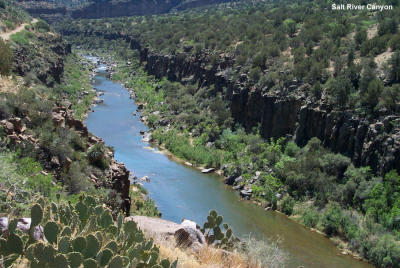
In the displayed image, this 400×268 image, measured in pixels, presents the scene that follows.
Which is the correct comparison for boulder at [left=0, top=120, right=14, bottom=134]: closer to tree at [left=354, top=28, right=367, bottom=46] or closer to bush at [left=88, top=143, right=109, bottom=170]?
bush at [left=88, top=143, right=109, bottom=170]

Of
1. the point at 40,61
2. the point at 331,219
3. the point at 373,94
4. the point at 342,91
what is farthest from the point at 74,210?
the point at 40,61

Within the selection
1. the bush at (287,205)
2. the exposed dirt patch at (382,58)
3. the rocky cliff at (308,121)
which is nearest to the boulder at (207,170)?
the rocky cliff at (308,121)

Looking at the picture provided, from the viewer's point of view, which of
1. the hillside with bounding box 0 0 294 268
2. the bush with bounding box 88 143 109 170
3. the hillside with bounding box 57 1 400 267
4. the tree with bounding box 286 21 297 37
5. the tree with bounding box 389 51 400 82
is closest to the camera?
the hillside with bounding box 0 0 294 268

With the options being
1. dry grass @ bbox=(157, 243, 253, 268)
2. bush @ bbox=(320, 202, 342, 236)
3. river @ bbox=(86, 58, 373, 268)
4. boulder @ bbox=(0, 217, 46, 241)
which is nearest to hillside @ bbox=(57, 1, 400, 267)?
bush @ bbox=(320, 202, 342, 236)

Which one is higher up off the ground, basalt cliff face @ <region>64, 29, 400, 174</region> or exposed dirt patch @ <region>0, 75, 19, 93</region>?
exposed dirt patch @ <region>0, 75, 19, 93</region>

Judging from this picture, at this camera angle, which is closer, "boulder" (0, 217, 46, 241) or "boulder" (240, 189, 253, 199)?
"boulder" (0, 217, 46, 241)

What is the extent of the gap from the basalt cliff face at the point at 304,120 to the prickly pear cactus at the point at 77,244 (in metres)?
24.5

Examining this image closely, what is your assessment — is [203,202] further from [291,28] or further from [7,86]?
[291,28]

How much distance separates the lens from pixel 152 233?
12.1m

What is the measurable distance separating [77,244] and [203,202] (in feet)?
87.0

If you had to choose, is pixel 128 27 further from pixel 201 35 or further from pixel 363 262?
pixel 363 262

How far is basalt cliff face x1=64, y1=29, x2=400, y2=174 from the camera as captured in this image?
99.9 ft

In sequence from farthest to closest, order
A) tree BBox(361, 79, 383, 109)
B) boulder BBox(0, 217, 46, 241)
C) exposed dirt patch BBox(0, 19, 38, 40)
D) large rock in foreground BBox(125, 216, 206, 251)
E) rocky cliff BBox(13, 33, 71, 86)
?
1. exposed dirt patch BBox(0, 19, 38, 40)
2. rocky cliff BBox(13, 33, 71, 86)
3. tree BBox(361, 79, 383, 109)
4. large rock in foreground BBox(125, 216, 206, 251)
5. boulder BBox(0, 217, 46, 241)

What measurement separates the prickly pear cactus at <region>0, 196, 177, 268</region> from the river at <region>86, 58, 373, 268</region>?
965 cm
